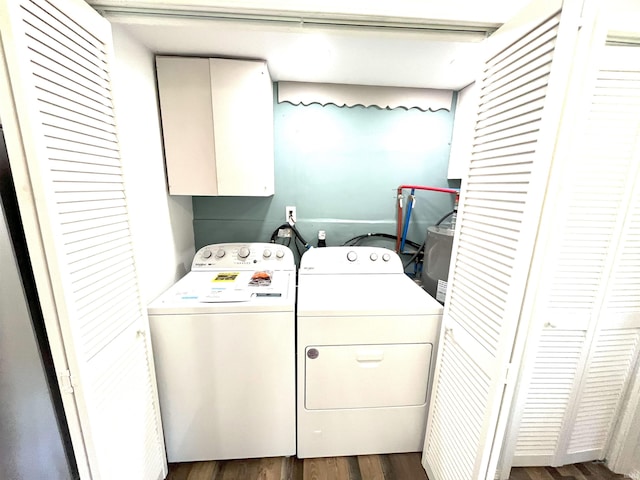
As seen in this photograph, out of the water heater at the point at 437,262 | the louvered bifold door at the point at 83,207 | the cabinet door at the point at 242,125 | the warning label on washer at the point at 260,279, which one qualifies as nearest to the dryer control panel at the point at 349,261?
the water heater at the point at 437,262

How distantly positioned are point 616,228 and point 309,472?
192 cm

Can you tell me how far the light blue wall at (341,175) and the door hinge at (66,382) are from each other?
4.36 ft

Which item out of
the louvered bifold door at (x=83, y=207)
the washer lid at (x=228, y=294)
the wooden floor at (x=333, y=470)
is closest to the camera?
the louvered bifold door at (x=83, y=207)

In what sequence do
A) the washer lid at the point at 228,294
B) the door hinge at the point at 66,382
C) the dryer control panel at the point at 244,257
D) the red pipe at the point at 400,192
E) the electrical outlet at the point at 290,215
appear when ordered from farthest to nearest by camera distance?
the electrical outlet at the point at 290,215 < the red pipe at the point at 400,192 < the dryer control panel at the point at 244,257 < the washer lid at the point at 228,294 < the door hinge at the point at 66,382

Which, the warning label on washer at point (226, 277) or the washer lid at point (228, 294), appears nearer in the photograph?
the washer lid at point (228, 294)

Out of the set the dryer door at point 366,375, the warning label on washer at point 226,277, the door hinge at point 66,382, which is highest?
the warning label on washer at point 226,277

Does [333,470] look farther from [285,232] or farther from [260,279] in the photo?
[285,232]

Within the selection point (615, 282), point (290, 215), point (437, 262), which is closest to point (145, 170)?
point (290, 215)

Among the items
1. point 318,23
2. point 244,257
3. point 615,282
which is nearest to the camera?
point 318,23

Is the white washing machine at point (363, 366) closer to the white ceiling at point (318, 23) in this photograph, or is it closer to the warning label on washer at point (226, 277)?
the warning label on washer at point (226, 277)

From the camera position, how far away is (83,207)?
855 mm

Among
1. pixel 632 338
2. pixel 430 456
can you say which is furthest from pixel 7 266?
pixel 632 338

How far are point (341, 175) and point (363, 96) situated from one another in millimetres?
566

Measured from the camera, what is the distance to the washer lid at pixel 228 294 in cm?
128
